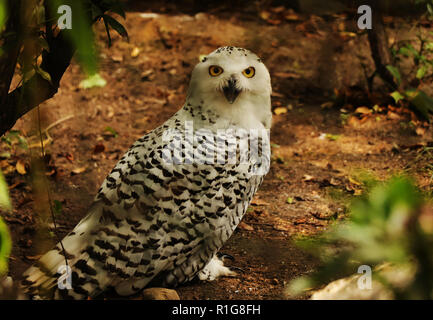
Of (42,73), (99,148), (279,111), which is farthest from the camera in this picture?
(279,111)

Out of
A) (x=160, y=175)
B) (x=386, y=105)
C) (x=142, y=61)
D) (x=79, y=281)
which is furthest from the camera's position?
(x=142, y=61)

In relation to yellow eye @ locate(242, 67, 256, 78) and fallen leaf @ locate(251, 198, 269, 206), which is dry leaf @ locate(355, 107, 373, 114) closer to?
fallen leaf @ locate(251, 198, 269, 206)

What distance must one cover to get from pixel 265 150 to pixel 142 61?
4105 millimetres

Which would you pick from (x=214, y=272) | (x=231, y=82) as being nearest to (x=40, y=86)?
(x=231, y=82)

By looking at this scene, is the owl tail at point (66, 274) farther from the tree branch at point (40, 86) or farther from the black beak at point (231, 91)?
the black beak at point (231, 91)

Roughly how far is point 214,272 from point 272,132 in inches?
107

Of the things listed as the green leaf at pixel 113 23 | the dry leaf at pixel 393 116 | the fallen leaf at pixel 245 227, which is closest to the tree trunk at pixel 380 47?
the dry leaf at pixel 393 116

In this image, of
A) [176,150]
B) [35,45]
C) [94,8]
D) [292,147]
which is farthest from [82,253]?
[292,147]

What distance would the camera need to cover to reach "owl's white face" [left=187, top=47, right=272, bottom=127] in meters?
3.42

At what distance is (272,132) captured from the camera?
19.6ft

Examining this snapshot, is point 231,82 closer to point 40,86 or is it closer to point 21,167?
point 40,86

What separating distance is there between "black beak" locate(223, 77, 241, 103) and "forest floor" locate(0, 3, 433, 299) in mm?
901

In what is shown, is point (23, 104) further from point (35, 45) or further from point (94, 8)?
point (94, 8)

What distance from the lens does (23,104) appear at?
3098mm
